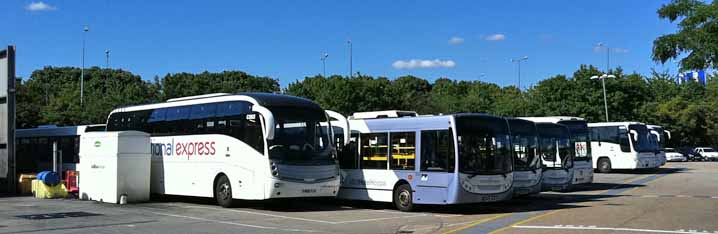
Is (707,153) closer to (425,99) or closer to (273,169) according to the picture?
(425,99)

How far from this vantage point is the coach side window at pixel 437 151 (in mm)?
17766

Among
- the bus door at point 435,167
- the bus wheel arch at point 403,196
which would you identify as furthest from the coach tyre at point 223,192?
the bus door at point 435,167

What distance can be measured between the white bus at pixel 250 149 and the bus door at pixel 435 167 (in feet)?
8.18

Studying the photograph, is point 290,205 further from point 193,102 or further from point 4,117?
point 4,117

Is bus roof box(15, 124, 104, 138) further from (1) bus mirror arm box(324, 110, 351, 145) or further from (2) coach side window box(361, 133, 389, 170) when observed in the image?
(2) coach side window box(361, 133, 389, 170)

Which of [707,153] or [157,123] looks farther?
[707,153]

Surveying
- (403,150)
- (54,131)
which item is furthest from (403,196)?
(54,131)

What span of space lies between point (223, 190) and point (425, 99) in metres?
53.1

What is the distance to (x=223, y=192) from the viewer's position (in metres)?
19.9

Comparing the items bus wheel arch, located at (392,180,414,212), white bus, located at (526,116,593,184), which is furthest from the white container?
white bus, located at (526,116,593,184)

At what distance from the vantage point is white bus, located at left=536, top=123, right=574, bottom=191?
23312 mm

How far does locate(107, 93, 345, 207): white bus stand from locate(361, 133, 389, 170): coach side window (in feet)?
3.40

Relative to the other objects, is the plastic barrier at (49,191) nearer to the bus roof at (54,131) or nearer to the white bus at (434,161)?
the bus roof at (54,131)

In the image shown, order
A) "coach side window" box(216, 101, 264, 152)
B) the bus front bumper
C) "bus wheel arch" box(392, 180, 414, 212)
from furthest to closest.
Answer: "bus wheel arch" box(392, 180, 414, 212) < "coach side window" box(216, 101, 264, 152) < the bus front bumper
